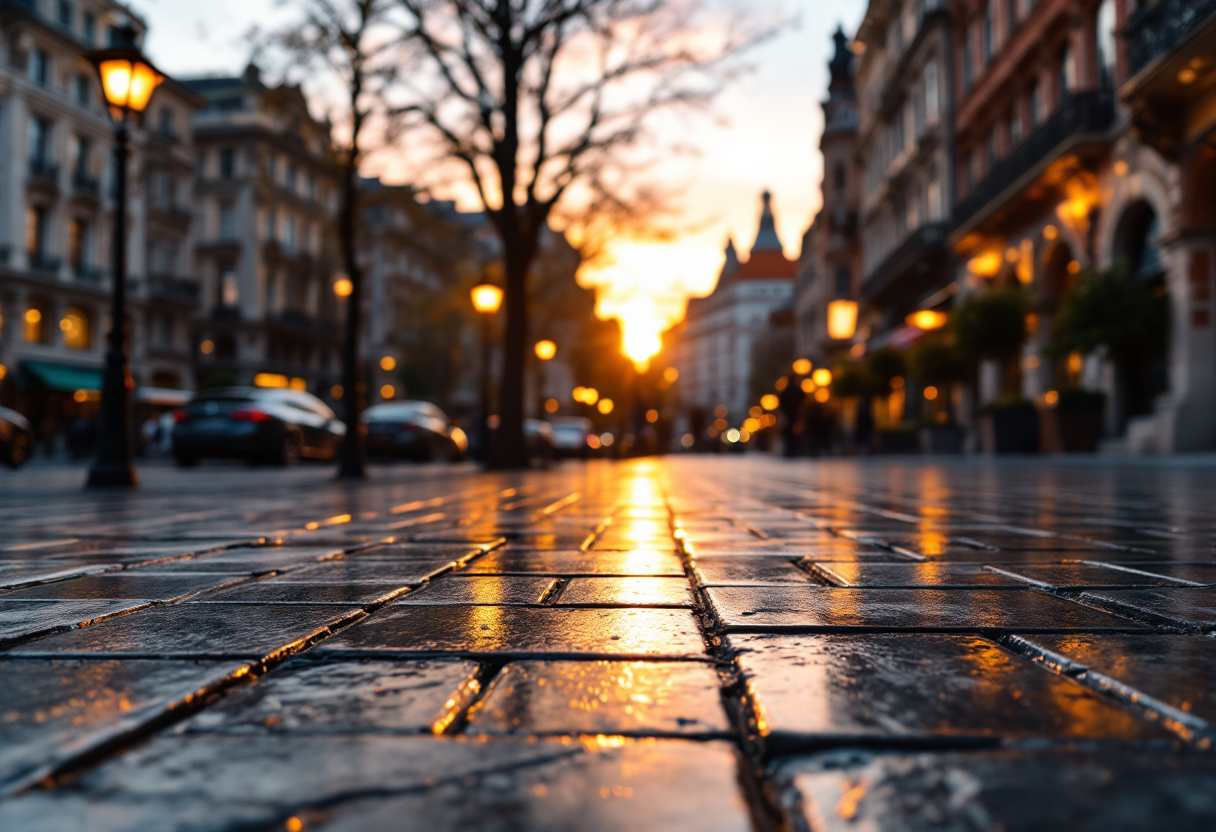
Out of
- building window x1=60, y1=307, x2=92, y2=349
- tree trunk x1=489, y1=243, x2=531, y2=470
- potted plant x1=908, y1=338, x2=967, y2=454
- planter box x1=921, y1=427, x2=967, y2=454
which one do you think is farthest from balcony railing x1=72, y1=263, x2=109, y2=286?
planter box x1=921, y1=427, x2=967, y2=454

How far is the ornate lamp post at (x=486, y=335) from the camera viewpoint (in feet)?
57.9

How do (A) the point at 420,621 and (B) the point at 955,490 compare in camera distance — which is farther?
(B) the point at 955,490

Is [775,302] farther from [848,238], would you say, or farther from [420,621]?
[420,621]

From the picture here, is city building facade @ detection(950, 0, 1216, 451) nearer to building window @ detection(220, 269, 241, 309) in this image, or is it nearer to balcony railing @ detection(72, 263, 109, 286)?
balcony railing @ detection(72, 263, 109, 286)

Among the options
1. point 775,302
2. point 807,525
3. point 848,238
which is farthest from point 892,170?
point 775,302

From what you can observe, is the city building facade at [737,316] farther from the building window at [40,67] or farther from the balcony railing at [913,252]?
the building window at [40,67]

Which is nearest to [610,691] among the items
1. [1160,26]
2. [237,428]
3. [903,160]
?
[237,428]

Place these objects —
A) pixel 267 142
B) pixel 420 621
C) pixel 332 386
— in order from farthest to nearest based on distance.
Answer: pixel 332 386
pixel 267 142
pixel 420 621

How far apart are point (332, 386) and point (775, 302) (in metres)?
84.7

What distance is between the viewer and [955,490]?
824cm

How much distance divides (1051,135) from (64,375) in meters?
33.1

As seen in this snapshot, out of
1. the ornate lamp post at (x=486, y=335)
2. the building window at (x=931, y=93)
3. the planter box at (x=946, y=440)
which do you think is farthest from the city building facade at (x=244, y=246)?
the planter box at (x=946, y=440)

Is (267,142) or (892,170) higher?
(267,142)

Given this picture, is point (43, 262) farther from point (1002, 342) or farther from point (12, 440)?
point (1002, 342)
